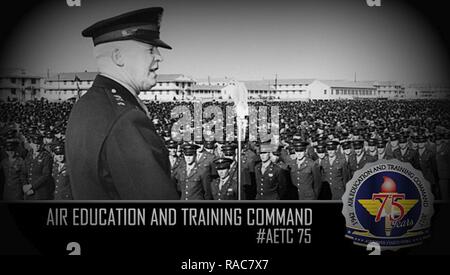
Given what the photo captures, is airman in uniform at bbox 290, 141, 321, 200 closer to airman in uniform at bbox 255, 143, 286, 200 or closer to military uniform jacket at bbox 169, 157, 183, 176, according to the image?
airman in uniform at bbox 255, 143, 286, 200

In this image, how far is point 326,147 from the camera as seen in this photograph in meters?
4.91

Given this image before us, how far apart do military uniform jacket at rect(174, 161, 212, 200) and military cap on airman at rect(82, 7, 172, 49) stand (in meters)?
0.93

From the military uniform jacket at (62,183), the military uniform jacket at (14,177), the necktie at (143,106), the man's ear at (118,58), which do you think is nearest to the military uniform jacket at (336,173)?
the necktie at (143,106)

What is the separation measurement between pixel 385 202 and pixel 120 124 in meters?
1.95

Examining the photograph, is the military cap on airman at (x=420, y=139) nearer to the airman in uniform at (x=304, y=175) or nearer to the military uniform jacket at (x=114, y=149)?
the airman in uniform at (x=304, y=175)

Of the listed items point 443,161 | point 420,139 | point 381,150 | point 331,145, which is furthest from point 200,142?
point 443,161

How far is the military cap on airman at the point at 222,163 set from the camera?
487 cm

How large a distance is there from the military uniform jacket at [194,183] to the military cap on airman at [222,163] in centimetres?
9

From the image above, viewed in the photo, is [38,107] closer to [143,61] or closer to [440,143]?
[143,61]

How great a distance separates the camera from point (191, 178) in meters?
4.84

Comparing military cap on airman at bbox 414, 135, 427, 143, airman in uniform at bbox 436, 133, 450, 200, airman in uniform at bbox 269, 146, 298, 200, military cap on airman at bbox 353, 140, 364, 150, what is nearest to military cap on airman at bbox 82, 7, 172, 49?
airman in uniform at bbox 269, 146, 298, 200

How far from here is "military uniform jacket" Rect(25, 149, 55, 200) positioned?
15.8 ft

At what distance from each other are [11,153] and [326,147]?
2271 millimetres

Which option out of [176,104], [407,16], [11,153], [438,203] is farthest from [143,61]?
[438,203]
